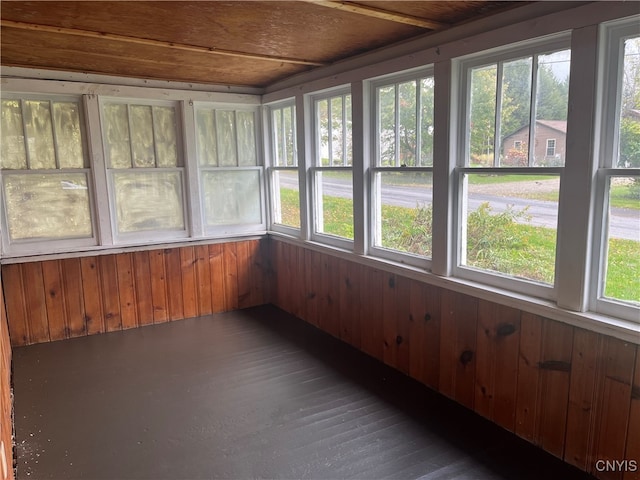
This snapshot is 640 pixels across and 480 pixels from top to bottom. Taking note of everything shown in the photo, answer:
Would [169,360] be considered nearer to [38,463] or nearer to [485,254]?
[38,463]

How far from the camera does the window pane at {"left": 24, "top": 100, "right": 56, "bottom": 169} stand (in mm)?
3789

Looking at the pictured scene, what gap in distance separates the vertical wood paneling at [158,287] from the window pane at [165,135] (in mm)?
909

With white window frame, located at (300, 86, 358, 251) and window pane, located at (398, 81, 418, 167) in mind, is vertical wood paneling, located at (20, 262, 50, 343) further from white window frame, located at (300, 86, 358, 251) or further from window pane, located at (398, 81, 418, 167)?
window pane, located at (398, 81, 418, 167)

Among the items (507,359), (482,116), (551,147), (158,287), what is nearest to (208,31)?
(482,116)

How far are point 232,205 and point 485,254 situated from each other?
2.94 metres

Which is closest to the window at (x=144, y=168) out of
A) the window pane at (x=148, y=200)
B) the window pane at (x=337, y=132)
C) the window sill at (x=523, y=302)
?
the window pane at (x=148, y=200)

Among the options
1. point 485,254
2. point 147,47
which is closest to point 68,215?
point 147,47

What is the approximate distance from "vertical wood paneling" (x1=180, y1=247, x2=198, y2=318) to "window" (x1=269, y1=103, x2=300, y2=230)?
3.22ft

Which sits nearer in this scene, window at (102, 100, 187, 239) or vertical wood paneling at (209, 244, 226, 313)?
window at (102, 100, 187, 239)

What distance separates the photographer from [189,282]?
15.0ft

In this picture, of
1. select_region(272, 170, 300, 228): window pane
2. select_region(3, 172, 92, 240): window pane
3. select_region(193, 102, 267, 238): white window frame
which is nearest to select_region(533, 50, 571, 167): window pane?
select_region(272, 170, 300, 228): window pane

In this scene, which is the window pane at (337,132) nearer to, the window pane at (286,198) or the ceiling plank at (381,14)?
the window pane at (286,198)

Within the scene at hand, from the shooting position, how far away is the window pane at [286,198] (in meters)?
4.54

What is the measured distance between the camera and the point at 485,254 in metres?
2.64
